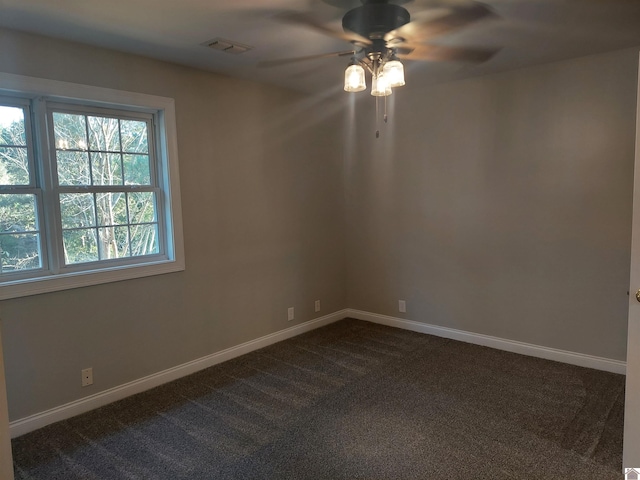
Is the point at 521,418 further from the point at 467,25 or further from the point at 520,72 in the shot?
the point at 520,72

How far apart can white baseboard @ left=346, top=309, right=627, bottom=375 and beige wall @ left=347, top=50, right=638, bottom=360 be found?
0.21 feet

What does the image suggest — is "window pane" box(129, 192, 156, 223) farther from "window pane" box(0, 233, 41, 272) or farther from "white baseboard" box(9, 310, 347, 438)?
"white baseboard" box(9, 310, 347, 438)

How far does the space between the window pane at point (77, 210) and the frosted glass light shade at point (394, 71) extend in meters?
2.15

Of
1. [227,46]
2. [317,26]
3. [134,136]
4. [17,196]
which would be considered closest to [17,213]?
[17,196]

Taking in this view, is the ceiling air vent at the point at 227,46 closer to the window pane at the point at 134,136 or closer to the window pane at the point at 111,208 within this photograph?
the window pane at the point at 134,136

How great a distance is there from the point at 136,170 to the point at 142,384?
63.1 inches

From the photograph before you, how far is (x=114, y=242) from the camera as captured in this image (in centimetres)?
315

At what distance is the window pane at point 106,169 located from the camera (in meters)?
3.01

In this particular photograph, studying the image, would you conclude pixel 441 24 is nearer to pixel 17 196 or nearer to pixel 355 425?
pixel 355 425

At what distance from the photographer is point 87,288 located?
115 inches

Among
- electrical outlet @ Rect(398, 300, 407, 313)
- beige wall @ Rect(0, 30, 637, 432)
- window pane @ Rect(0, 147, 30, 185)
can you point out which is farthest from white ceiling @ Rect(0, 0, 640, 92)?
electrical outlet @ Rect(398, 300, 407, 313)

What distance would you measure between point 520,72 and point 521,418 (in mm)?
2680

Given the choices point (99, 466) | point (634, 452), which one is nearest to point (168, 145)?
point (99, 466)

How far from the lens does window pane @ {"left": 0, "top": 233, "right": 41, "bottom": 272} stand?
2.64 meters
